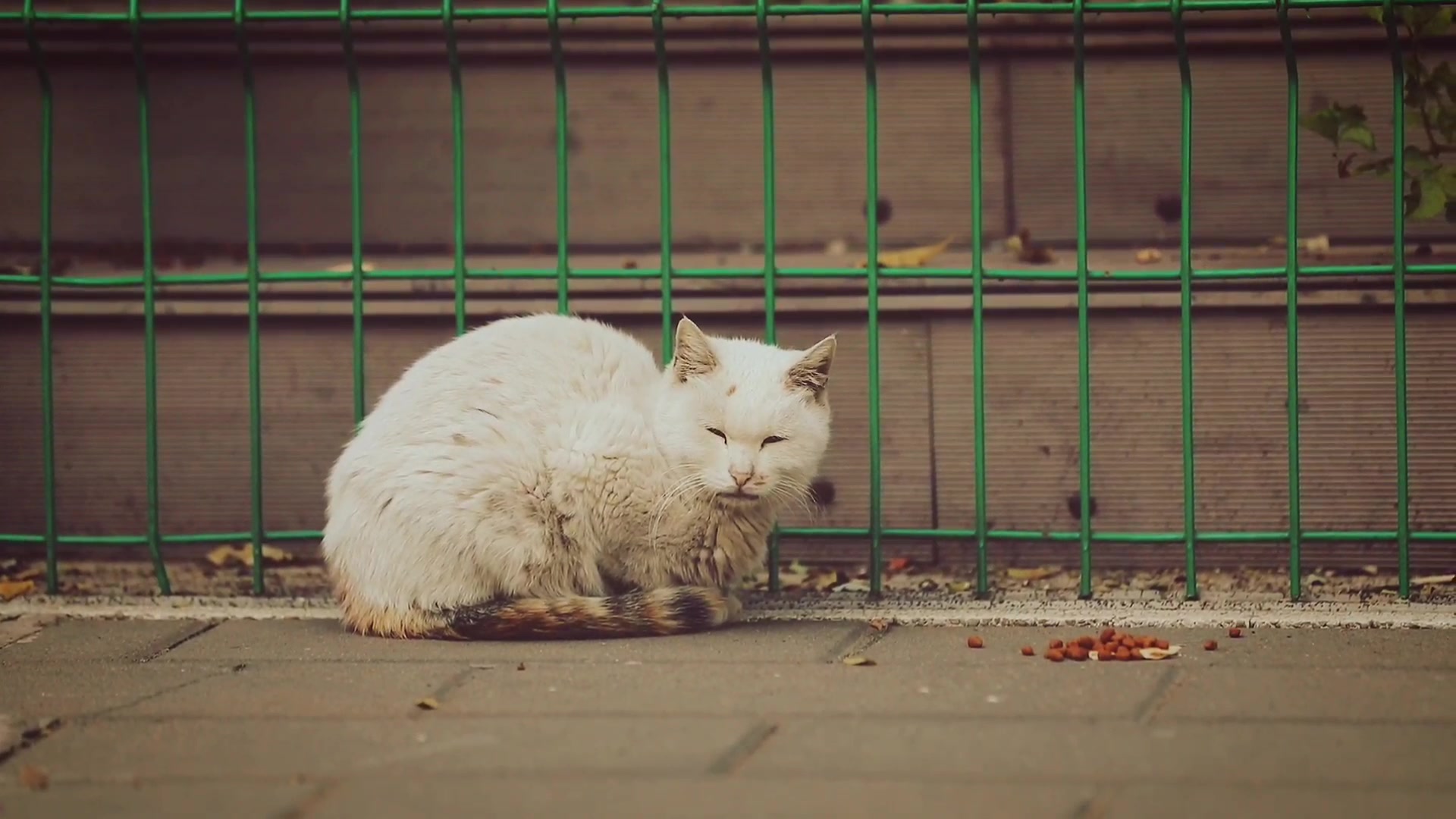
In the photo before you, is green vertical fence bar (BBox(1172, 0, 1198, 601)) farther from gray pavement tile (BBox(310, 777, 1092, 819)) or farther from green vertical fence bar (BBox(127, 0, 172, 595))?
green vertical fence bar (BBox(127, 0, 172, 595))

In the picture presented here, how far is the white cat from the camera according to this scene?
4.05 m

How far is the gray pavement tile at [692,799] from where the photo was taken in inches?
103

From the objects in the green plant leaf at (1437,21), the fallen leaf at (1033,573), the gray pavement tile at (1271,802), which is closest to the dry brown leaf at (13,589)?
the fallen leaf at (1033,573)

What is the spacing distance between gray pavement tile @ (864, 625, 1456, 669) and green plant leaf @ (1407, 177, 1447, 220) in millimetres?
1101

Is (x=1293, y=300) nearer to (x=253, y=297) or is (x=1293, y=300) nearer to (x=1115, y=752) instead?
(x=1115, y=752)

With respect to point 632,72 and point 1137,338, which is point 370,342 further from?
point 1137,338

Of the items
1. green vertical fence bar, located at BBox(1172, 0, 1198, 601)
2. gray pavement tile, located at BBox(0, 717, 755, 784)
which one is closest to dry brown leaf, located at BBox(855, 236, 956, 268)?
green vertical fence bar, located at BBox(1172, 0, 1198, 601)

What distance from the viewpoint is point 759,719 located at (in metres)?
3.22

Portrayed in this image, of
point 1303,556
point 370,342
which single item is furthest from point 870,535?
point 370,342

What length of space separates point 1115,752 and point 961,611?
4.73ft

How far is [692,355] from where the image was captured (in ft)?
13.6

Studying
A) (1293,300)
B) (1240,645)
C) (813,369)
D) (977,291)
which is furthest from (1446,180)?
(813,369)

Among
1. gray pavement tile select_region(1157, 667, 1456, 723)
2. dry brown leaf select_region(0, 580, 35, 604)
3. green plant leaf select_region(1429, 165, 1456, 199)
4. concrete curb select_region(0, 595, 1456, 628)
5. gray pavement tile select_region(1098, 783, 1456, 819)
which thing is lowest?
gray pavement tile select_region(1098, 783, 1456, 819)

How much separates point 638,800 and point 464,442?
162 centimetres
